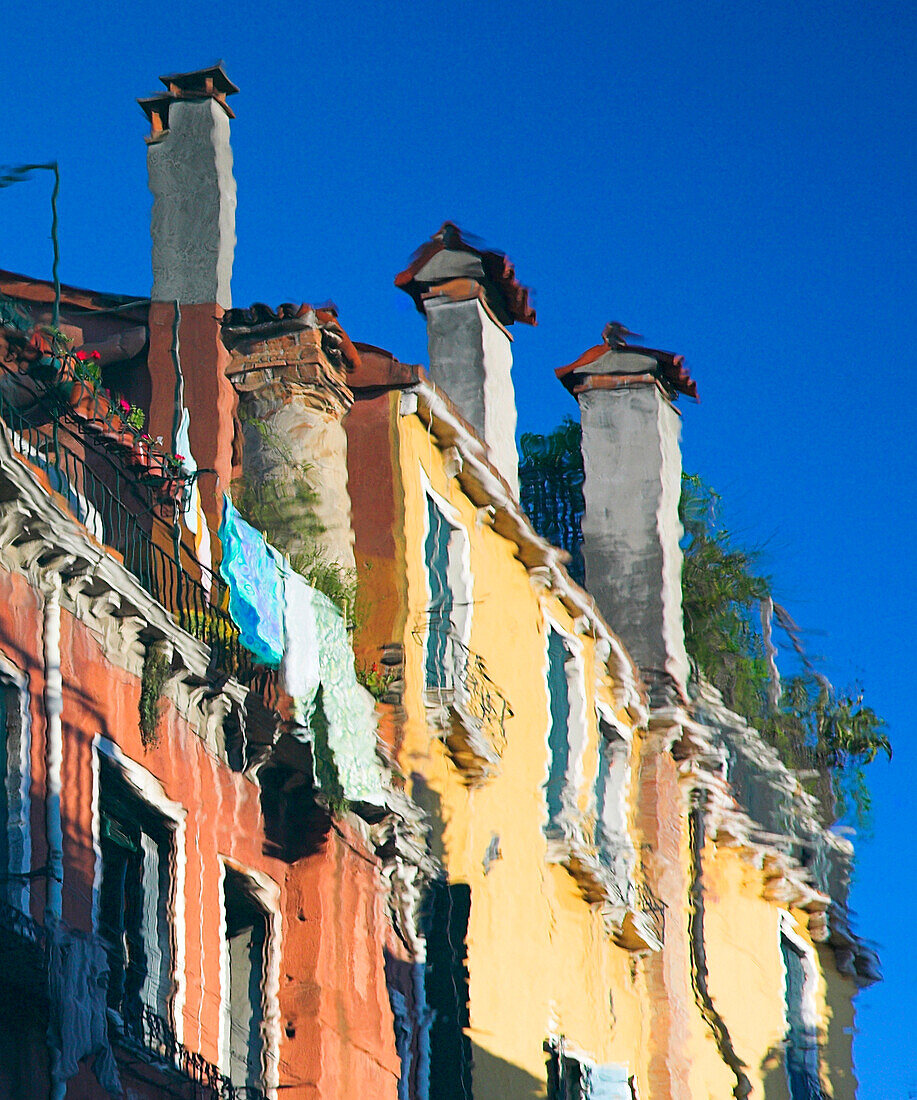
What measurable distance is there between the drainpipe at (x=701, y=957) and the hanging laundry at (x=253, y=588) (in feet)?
31.8

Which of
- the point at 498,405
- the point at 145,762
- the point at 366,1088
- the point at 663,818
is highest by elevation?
the point at 498,405

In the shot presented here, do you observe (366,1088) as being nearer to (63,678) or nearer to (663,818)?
(63,678)

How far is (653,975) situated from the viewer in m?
21.3

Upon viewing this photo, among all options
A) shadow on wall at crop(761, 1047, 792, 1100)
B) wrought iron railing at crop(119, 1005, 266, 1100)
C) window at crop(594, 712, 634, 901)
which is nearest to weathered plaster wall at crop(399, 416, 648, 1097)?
window at crop(594, 712, 634, 901)

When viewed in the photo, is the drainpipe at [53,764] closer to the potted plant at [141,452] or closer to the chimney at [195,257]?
the potted plant at [141,452]

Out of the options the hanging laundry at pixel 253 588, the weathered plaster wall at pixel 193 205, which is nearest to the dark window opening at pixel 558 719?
the weathered plaster wall at pixel 193 205

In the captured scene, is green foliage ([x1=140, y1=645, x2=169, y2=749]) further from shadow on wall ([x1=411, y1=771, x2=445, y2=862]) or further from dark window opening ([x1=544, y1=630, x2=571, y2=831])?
dark window opening ([x1=544, y1=630, x2=571, y2=831])

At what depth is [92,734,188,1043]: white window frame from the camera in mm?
12586

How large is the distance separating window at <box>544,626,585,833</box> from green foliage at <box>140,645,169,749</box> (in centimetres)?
678

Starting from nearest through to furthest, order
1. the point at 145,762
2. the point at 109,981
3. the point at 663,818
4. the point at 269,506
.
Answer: the point at 109,981, the point at 145,762, the point at 269,506, the point at 663,818

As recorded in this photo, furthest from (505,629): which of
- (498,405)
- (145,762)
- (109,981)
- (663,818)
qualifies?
(109,981)

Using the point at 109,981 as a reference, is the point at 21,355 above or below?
above

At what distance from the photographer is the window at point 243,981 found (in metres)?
14.1

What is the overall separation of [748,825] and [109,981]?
13.3 m
